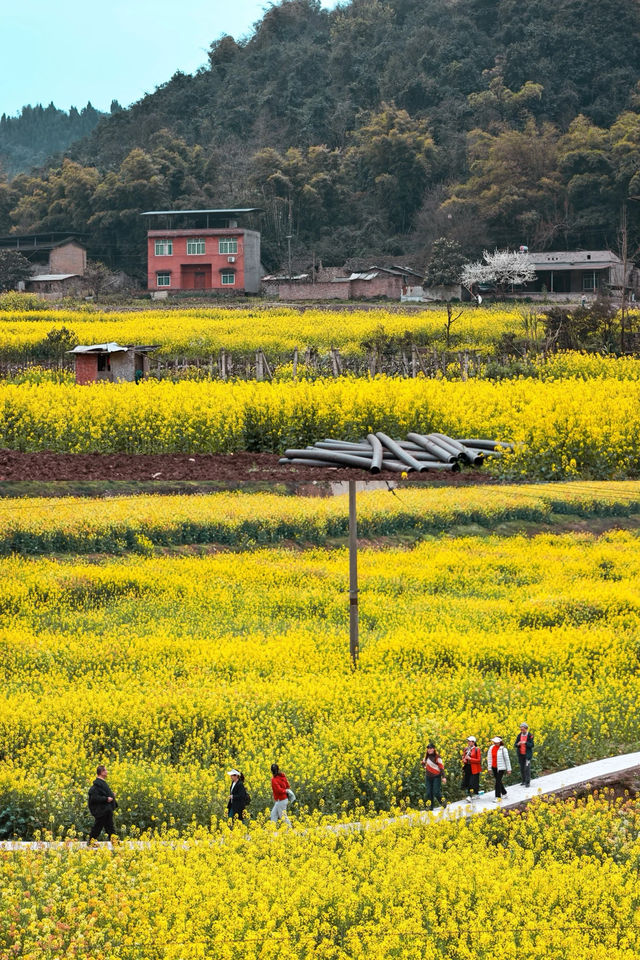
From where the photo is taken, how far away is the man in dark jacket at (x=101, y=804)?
509 inches

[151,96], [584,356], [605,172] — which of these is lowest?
[584,356]

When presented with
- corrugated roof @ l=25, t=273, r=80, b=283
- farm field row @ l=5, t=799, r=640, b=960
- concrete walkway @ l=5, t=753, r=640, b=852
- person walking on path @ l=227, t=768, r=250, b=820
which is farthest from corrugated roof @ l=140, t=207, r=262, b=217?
farm field row @ l=5, t=799, r=640, b=960

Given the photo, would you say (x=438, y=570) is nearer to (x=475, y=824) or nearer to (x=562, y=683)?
(x=562, y=683)

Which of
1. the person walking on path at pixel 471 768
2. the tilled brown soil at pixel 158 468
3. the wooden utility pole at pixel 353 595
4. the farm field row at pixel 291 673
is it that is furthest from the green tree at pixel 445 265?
the person walking on path at pixel 471 768

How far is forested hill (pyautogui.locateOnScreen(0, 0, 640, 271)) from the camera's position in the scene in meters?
87.1

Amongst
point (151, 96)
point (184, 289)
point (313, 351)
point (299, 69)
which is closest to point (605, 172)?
point (184, 289)

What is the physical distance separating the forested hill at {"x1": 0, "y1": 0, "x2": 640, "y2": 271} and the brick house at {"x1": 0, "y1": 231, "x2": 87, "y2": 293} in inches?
133

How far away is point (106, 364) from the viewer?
39.5m

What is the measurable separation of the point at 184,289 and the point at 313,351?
35.9 metres

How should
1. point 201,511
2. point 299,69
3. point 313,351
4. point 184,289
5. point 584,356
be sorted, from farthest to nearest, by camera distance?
point 299,69 < point 184,289 < point 313,351 < point 584,356 < point 201,511

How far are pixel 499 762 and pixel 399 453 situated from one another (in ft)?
19.0

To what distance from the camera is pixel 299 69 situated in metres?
130

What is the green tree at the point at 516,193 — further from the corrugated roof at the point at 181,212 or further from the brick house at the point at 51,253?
the brick house at the point at 51,253

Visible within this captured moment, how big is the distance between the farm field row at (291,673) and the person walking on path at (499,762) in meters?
0.75
